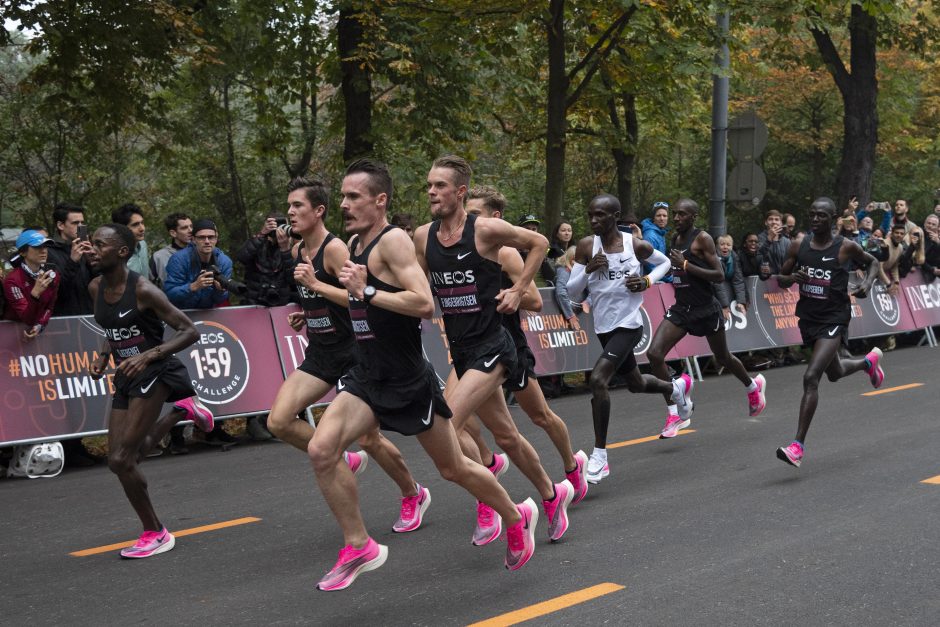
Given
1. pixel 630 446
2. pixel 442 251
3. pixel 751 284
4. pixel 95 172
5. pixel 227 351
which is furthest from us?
pixel 95 172

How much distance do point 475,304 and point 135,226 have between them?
5.96 meters

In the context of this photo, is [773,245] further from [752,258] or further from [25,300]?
[25,300]

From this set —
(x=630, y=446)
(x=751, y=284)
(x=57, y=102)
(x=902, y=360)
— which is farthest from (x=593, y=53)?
(x=630, y=446)

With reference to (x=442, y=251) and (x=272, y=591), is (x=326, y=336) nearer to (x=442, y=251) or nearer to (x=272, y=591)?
(x=442, y=251)

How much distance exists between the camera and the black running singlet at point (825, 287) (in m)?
9.35

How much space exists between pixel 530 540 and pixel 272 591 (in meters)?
1.35

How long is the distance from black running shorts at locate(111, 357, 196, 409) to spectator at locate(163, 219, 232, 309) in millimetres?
4246

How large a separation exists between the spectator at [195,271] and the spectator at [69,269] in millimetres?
863

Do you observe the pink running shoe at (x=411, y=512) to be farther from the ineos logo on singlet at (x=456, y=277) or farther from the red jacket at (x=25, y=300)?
the red jacket at (x=25, y=300)

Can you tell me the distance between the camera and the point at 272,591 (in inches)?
240

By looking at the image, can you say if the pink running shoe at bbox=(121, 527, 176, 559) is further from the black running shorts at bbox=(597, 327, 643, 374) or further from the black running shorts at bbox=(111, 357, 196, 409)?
the black running shorts at bbox=(597, 327, 643, 374)

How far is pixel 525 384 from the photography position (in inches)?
285

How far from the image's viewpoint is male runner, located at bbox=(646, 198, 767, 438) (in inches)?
403

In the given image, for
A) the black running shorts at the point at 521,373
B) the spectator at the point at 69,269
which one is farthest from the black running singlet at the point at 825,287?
the spectator at the point at 69,269
